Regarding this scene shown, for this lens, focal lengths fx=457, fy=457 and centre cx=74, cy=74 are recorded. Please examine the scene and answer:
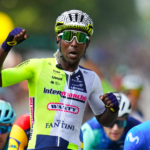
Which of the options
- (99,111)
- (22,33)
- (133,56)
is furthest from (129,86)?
(133,56)

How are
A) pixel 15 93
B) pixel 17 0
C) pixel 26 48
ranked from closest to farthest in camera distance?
1. pixel 15 93
2. pixel 26 48
3. pixel 17 0

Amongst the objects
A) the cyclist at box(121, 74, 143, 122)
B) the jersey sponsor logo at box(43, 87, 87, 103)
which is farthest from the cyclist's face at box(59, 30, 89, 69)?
the cyclist at box(121, 74, 143, 122)

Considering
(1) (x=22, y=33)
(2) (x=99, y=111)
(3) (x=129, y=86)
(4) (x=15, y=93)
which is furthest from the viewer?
(4) (x=15, y=93)

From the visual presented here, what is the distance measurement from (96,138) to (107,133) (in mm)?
223

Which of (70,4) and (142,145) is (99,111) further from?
(70,4)

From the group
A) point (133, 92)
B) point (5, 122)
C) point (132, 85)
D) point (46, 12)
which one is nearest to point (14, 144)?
point (5, 122)

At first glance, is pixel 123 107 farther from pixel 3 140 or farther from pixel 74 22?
pixel 74 22

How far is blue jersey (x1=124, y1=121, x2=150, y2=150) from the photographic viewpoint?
5008 millimetres

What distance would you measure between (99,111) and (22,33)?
1.44 meters

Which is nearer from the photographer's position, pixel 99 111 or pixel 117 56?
pixel 99 111

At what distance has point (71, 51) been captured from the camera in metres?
5.02

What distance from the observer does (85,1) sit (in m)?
26.2

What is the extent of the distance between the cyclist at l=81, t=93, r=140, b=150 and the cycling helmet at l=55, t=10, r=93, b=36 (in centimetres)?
264

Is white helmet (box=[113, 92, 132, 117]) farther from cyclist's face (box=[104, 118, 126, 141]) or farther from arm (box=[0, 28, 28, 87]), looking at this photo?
arm (box=[0, 28, 28, 87])
